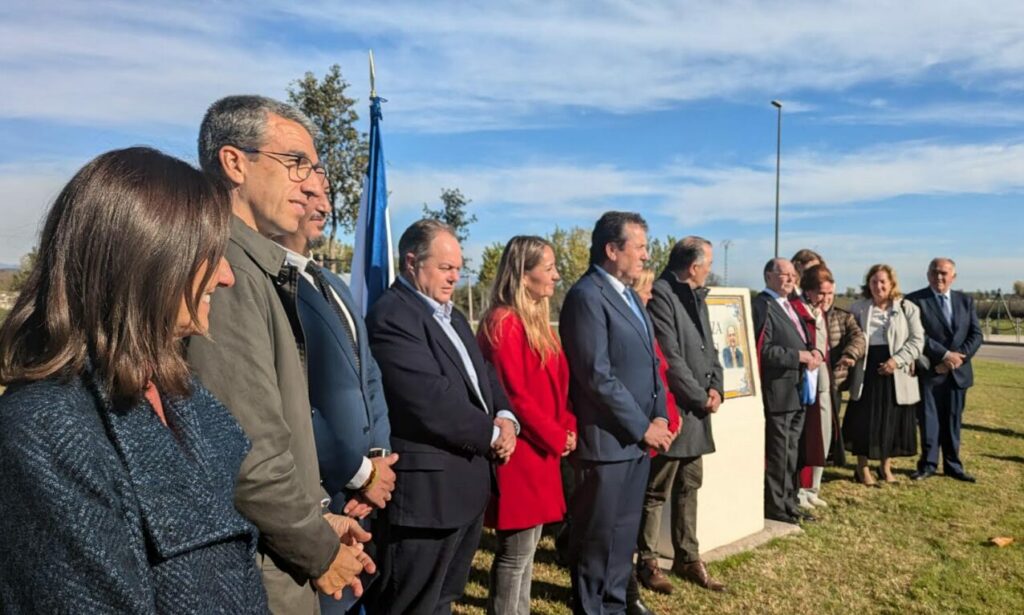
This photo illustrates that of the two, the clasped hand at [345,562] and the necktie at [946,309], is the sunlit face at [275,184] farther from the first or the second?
the necktie at [946,309]

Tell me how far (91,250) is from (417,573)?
2.17 metres

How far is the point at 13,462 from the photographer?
1133mm

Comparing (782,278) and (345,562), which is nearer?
(345,562)

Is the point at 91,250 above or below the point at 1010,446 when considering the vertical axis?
above

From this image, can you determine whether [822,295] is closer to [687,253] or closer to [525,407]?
[687,253]

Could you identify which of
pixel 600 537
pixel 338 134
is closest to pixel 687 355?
pixel 600 537

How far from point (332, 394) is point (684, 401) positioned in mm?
2905

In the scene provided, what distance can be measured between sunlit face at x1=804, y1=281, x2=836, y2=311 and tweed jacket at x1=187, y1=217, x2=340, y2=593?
219 inches

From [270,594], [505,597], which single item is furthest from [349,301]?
[505,597]

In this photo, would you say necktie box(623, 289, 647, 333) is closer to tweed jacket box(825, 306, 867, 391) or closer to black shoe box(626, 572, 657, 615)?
black shoe box(626, 572, 657, 615)

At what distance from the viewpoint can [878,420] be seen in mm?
7352

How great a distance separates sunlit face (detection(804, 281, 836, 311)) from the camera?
6.52m

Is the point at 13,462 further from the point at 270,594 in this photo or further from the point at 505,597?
the point at 505,597

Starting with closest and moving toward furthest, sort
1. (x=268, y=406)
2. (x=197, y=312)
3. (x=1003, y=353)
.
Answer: (x=197, y=312)
(x=268, y=406)
(x=1003, y=353)
